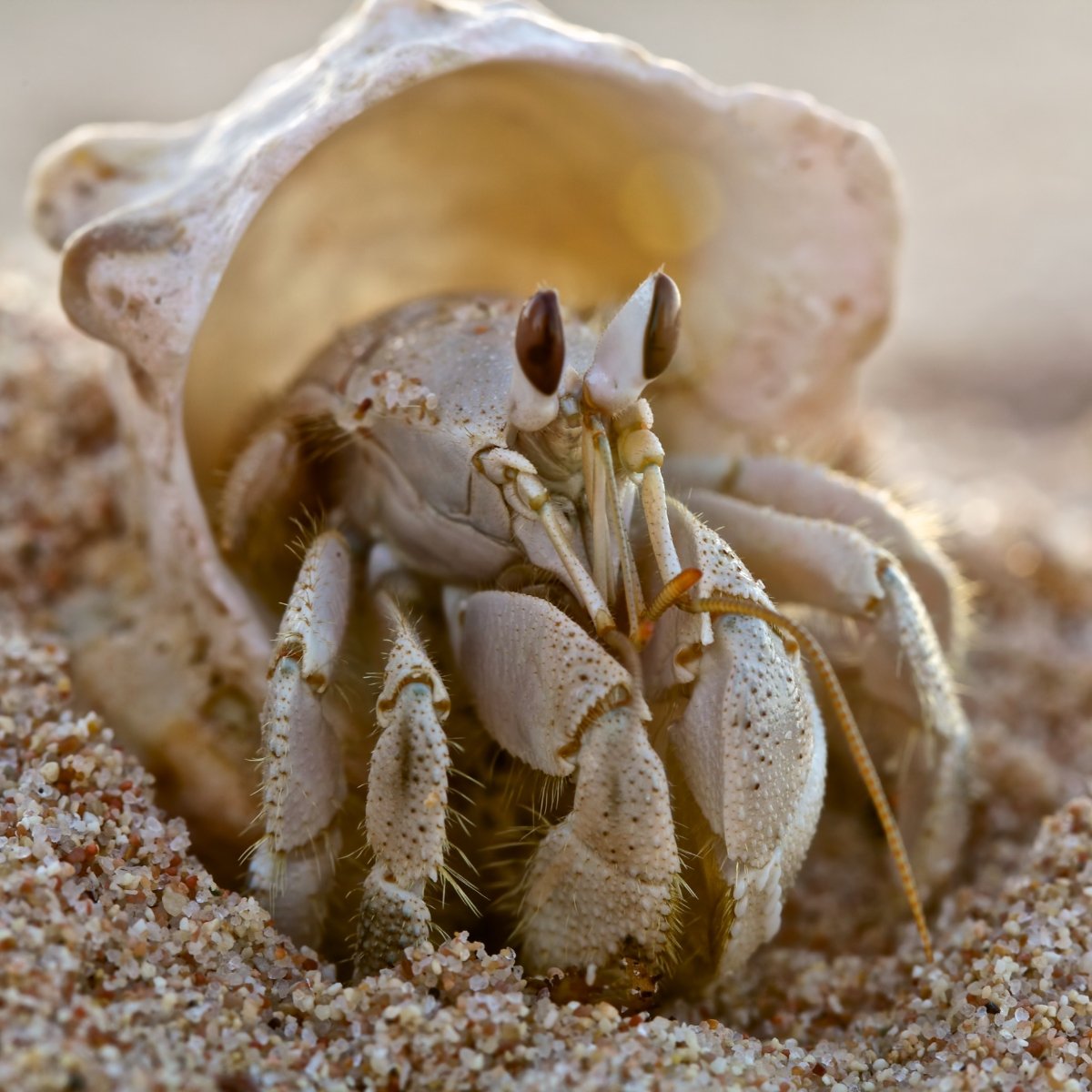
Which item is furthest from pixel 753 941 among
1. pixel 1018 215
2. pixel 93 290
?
pixel 1018 215

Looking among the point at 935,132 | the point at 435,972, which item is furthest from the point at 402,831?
the point at 935,132

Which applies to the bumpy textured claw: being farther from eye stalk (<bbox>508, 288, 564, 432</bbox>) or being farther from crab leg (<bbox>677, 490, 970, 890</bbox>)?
crab leg (<bbox>677, 490, 970, 890</bbox>)

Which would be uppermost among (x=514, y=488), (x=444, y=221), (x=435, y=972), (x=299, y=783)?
(x=444, y=221)

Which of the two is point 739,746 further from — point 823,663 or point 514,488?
point 514,488

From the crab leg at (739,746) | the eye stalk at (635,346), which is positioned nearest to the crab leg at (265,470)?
the eye stalk at (635,346)

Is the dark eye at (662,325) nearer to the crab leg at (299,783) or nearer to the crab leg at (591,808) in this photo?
the crab leg at (591,808)

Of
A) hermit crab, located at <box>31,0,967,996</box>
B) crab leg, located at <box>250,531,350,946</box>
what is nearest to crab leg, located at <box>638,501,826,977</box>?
hermit crab, located at <box>31,0,967,996</box>

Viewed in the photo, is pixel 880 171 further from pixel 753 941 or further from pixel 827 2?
pixel 827 2

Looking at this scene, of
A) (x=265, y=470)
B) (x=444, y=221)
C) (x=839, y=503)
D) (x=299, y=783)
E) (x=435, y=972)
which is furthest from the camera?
(x=444, y=221)

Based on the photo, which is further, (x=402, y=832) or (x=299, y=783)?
(x=299, y=783)
